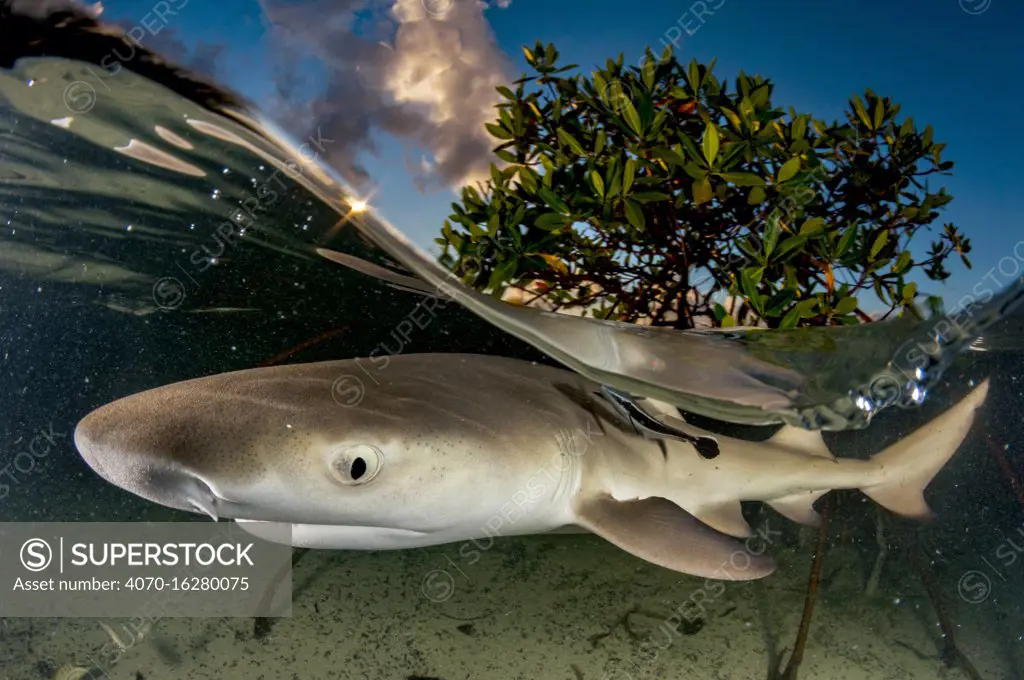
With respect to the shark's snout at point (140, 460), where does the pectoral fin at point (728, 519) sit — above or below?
below

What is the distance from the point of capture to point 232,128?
177 centimetres

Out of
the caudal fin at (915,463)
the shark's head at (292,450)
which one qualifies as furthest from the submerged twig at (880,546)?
the shark's head at (292,450)

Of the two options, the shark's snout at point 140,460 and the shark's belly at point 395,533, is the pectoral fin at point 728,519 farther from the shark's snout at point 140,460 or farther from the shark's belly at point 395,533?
the shark's snout at point 140,460

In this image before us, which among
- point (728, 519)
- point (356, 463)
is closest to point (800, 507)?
point (728, 519)

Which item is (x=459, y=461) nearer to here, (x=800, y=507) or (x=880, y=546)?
(x=800, y=507)

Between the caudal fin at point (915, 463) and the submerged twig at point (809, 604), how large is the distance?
0.15 metres

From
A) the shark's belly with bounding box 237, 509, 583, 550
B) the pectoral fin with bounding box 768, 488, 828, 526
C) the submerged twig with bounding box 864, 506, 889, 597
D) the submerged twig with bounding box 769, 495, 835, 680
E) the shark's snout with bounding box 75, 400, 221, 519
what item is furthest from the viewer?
the submerged twig with bounding box 864, 506, 889, 597

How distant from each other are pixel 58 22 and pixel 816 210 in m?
2.75

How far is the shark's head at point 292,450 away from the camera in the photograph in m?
1.34

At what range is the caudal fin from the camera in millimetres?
1915

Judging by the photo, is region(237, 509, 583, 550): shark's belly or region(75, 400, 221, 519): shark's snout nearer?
region(75, 400, 221, 519): shark's snout

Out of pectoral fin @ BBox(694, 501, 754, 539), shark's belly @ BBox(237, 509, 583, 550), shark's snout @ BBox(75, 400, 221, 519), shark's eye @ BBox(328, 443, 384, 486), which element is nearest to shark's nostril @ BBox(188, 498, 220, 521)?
shark's snout @ BBox(75, 400, 221, 519)

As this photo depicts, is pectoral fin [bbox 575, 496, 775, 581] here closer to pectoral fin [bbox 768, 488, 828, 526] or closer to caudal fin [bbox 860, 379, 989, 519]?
pectoral fin [bbox 768, 488, 828, 526]

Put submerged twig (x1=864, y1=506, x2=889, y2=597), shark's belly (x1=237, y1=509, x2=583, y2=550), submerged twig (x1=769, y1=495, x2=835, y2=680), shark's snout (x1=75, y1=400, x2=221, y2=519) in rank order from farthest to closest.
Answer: submerged twig (x1=864, y1=506, x2=889, y2=597) → submerged twig (x1=769, y1=495, x2=835, y2=680) → shark's belly (x1=237, y1=509, x2=583, y2=550) → shark's snout (x1=75, y1=400, x2=221, y2=519)
